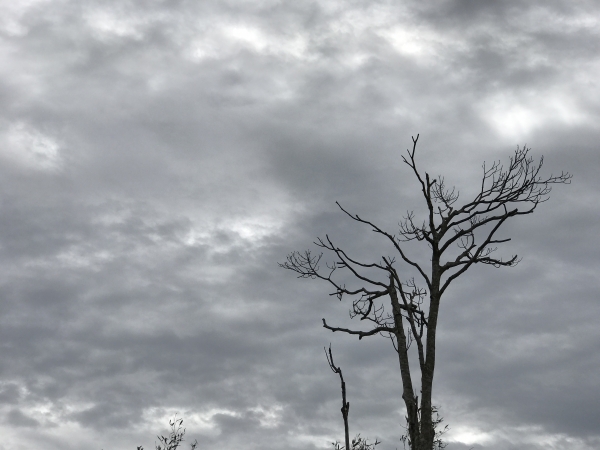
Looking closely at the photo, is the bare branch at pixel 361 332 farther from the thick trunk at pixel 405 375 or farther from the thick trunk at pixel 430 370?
the thick trunk at pixel 430 370

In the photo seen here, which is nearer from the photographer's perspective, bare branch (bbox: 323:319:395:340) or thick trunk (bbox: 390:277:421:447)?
thick trunk (bbox: 390:277:421:447)

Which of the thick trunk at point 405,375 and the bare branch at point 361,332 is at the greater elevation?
the bare branch at point 361,332

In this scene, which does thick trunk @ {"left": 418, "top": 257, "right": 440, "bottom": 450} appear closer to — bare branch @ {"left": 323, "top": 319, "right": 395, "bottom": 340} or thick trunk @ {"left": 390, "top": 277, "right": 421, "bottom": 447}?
thick trunk @ {"left": 390, "top": 277, "right": 421, "bottom": 447}

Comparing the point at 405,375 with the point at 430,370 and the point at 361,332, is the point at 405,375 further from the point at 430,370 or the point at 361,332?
the point at 361,332

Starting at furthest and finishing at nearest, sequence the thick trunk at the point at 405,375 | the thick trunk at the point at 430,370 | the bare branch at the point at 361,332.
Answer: the bare branch at the point at 361,332, the thick trunk at the point at 430,370, the thick trunk at the point at 405,375

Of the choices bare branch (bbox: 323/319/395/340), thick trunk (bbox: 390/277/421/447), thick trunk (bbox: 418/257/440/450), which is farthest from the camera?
bare branch (bbox: 323/319/395/340)

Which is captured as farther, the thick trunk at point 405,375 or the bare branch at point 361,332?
the bare branch at point 361,332

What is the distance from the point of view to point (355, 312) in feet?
58.3

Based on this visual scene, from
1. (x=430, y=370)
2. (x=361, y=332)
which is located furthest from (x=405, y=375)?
(x=361, y=332)

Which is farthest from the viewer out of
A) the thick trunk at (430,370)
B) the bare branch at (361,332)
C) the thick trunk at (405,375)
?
the bare branch at (361,332)

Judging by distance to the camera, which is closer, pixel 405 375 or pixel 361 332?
pixel 405 375

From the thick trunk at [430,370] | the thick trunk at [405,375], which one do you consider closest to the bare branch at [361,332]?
the thick trunk at [405,375]

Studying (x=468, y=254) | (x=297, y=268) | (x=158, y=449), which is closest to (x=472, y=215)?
(x=468, y=254)

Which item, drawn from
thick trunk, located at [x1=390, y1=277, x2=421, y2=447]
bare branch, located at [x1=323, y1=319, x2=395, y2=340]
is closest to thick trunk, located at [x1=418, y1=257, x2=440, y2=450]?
thick trunk, located at [x1=390, y1=277, x2=421, y2=447]
